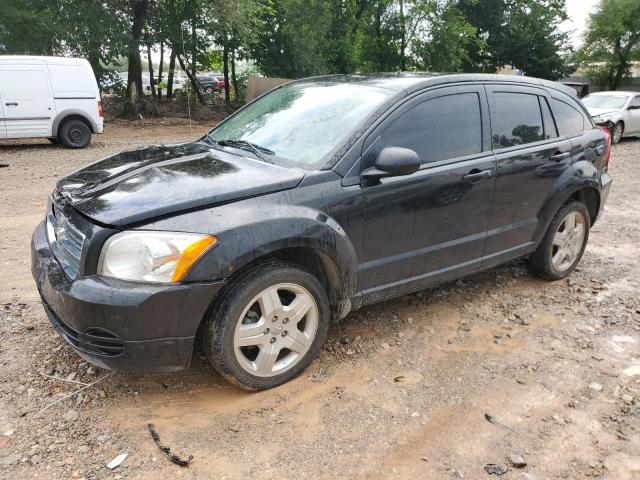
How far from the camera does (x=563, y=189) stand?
14.2 feet

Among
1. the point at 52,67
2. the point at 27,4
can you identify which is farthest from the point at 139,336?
the point at 27,4

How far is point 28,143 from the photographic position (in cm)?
1328

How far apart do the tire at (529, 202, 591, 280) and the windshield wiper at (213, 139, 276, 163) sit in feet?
8.23

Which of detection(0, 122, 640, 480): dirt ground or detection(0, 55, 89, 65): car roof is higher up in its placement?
detection(0, 55, 89, 65): car roof

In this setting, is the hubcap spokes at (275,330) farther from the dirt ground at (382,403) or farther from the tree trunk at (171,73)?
the tree trunk at (171,73)

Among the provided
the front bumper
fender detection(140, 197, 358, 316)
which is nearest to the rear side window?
fender detection(140, 197, 358, 316)

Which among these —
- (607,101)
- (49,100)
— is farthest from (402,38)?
(49,100)

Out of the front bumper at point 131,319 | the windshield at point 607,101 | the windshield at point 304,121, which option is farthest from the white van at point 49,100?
the windshield at point 607,101

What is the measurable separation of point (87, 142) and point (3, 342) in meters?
10.1

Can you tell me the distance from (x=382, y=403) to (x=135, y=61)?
62.3 ft

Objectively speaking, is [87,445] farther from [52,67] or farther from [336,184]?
[52,67]

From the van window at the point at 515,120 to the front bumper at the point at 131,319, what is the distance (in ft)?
7.83

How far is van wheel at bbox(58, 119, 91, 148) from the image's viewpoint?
12102mm

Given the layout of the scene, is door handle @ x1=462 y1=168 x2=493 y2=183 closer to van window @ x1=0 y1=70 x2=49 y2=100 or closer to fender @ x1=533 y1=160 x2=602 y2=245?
fender @ x1=533 y1=160 x2=602 y2=245
